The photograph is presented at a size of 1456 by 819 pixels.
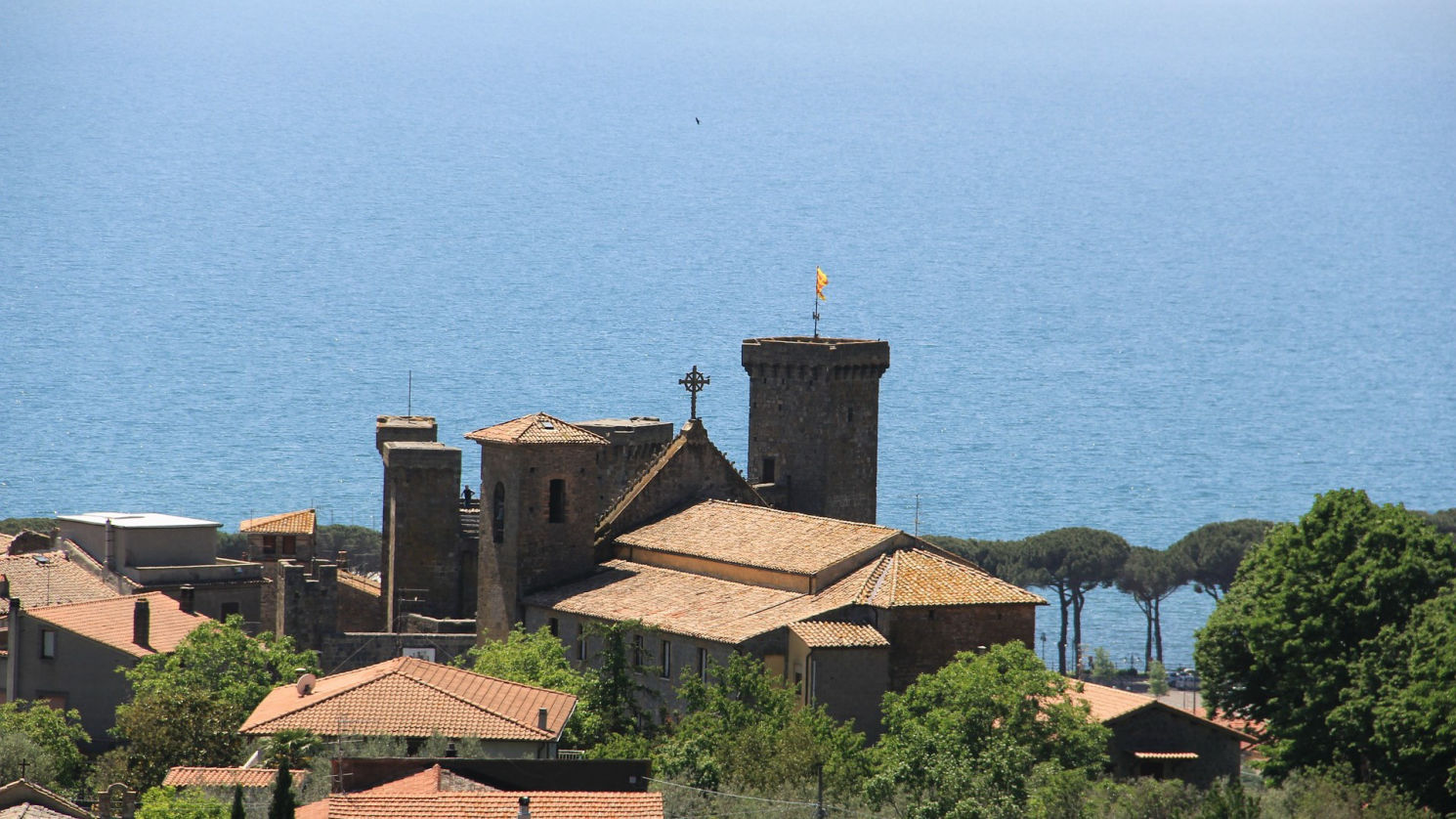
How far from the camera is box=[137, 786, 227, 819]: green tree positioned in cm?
3269

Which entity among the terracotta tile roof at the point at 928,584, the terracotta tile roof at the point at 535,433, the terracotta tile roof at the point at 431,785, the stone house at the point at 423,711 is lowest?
the terracotta tile roof at the point at 431,785

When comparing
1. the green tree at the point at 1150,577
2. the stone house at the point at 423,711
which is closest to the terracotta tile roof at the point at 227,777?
the stone house at the point at 423,711

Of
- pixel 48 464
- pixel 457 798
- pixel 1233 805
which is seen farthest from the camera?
pixel 48 464

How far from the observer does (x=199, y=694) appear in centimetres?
4503

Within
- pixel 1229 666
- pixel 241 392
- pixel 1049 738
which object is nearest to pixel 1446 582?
pixel 1229 666

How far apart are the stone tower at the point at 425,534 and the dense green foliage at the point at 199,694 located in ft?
12.3

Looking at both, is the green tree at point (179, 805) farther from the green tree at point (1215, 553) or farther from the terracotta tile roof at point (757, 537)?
the green tree at point (1215, 553)

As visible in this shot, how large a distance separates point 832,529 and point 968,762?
10.9m

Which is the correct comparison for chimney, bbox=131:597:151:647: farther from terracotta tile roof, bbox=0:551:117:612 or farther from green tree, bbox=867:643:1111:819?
green tree, bbox=867:643:1111:819

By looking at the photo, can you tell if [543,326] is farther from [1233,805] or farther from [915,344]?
[1233,805]

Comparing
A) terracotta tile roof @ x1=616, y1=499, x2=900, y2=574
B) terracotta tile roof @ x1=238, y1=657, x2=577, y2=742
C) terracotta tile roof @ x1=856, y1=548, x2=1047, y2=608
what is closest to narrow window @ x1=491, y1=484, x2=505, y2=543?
terracotta tile roof @ x1=616, y1=499, x2=900, y2=574

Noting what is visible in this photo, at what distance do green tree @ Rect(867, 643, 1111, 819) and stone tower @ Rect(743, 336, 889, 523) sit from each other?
51.0 feet

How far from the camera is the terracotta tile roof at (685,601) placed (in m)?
46.0

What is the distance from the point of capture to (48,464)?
163625 millimetres
